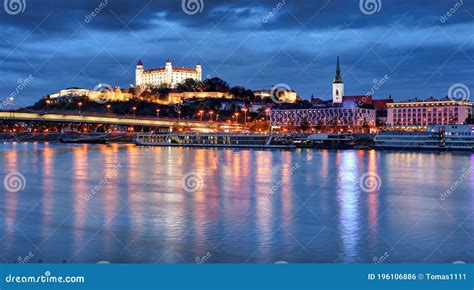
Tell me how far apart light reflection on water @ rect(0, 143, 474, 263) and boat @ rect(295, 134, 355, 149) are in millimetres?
18403

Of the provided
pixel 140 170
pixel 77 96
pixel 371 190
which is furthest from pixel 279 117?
pixel 371 190

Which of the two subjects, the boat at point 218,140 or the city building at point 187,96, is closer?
the boat at point 218,140

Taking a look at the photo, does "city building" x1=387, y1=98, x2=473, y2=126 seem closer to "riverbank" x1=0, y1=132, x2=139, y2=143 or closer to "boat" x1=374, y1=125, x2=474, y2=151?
"boat" x1=374, y1=125, x2=474, y2=151

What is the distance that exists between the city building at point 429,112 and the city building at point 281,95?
49.5 ft

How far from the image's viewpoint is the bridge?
31116mm

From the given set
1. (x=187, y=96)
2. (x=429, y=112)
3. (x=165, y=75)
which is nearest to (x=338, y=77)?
(x=429, y=112)

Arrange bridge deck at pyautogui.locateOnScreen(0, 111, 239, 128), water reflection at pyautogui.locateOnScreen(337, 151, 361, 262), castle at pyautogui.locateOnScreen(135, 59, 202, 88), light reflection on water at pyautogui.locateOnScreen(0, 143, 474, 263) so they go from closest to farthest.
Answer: light reflection on water at pyautogui.locateOnScreen(0, 143, 474, 263) → water reflection at pyautogui.locateOnScreen(337, 151, 361, 262) → bridge deck at pyautogui.locateOnScreen(0, 111, 239, 128) → castle at pyautogui.locateOnScreen(135, 59, 202, 88)

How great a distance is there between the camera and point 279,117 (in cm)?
5638

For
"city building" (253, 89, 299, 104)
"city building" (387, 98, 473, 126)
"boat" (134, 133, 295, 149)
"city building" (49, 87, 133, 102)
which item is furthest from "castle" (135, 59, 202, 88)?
"boat" (134, 133, 295, 149)

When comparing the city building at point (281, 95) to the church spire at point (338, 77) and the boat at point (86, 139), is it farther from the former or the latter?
the boat at point (86, 139)

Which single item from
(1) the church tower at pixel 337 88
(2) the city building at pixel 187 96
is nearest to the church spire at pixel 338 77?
(1) the church tower at pixel 337 88

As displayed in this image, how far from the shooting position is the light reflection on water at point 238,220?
572 cm

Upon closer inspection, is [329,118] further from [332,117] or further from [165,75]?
[165,75]

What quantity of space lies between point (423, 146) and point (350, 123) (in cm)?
2280
